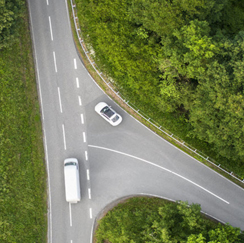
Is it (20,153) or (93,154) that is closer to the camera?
(20,153)

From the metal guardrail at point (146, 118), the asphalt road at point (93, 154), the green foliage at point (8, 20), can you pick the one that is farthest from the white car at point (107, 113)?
the green foliage at point (8, 20)

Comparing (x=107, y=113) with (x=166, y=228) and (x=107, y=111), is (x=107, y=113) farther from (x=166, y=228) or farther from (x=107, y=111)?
(x=166, y=228)

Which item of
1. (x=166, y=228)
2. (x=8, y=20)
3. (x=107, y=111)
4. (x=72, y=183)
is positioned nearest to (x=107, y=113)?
(x=107, y=111)

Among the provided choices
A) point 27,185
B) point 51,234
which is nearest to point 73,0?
point 27,185

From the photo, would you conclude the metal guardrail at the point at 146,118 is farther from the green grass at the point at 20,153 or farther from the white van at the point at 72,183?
the white van at the point at 72,183

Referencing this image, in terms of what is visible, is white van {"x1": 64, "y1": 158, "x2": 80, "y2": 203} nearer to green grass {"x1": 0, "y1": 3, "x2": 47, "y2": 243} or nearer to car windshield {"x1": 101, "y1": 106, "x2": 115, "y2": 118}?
green grass {"x1": 0, "y1": 3, "x2": 47, "y2": 243}

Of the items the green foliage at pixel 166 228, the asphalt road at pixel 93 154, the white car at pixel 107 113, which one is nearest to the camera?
the green foliage at pixel 166 228

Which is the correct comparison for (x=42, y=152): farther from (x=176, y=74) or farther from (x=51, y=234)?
(x=176, y=74)
